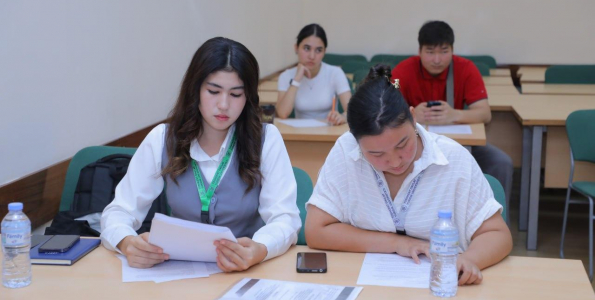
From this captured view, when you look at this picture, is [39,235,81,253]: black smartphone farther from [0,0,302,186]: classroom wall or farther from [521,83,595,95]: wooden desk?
[521,83,595,95]: wooden desk

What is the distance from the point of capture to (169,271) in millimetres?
1790

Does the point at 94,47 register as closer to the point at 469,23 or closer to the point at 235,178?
the point at 235,178

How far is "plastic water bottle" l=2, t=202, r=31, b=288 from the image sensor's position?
5.53 ft

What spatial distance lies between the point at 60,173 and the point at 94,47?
0.59 metres

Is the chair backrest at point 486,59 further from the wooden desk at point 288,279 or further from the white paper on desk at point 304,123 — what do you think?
the wooden desk at point 288,279

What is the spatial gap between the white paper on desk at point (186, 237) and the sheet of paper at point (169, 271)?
1.0 inches

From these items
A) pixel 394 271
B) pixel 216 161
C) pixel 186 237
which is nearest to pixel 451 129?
pixel 216 161

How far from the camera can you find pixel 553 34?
759 centimetres

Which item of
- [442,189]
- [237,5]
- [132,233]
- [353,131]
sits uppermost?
[237,5]

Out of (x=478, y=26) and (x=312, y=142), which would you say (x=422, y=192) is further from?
(x=478, y=26)

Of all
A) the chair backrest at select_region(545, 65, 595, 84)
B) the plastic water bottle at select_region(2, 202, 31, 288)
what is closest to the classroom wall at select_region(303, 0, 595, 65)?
the chair backrest at select_region(545, 65, 595, 84)

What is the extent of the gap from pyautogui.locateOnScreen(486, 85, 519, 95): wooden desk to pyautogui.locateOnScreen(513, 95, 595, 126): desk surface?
26 cm

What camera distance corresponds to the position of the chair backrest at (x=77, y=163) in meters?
2.53

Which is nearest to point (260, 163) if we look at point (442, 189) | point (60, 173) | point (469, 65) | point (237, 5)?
point (442, 189)
